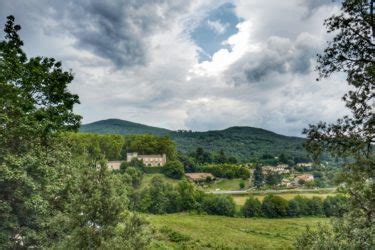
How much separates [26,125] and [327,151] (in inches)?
566

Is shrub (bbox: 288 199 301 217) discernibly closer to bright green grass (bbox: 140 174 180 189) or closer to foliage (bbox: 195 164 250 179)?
bright green grass (bbox: 140 174 180 189)

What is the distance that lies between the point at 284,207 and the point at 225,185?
36.1 metres

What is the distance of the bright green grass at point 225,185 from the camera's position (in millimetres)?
119350

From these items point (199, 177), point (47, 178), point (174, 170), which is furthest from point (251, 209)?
→ point (47, 178)

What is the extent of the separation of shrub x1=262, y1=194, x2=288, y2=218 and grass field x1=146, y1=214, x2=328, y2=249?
3.33 m

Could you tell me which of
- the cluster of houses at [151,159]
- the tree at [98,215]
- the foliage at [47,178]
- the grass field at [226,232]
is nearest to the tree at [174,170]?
the cluster of houses at [151,159]

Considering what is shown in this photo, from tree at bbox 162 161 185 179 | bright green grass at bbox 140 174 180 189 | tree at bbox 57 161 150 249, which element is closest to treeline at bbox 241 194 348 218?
bright green grass at bbox 140 174 180 189

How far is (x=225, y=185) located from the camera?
123812mm

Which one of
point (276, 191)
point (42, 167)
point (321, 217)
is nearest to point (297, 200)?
point (321, 217)

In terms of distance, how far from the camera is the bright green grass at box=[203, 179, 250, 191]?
11935 centimetres

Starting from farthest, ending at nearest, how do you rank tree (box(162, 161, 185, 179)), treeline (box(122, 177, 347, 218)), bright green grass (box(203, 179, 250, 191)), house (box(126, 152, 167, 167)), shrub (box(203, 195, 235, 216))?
house (box(126, 152, 167, 167)) < bright green grass (box(203, 179, 250, 191)) < tree (box(162, 161, 185, 179)) < shrub (box(203, 195, 235, 216)) < treeline (box(122, 177, 347, 218))

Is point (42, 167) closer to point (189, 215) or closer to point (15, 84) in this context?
point (15, 84)

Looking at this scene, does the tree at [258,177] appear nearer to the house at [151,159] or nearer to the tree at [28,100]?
the house at [151,159]

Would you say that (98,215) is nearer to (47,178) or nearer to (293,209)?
(47,178)
